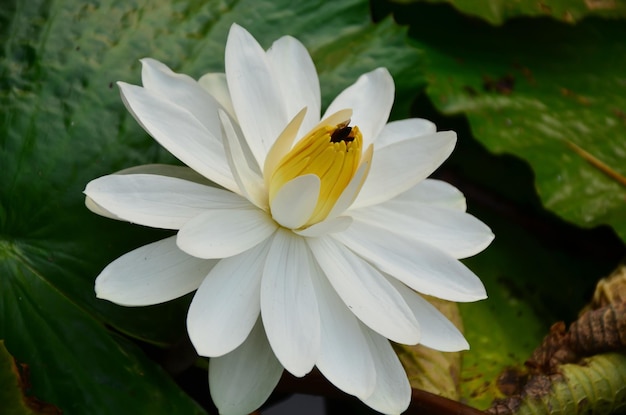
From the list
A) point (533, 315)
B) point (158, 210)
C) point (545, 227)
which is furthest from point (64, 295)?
point (545, 227)

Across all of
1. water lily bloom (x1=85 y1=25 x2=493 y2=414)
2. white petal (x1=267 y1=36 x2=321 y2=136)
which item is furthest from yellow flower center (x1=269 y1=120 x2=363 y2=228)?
white petal (x1=267 y1=36 x2=321 y2=136)

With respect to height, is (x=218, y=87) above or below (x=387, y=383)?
above

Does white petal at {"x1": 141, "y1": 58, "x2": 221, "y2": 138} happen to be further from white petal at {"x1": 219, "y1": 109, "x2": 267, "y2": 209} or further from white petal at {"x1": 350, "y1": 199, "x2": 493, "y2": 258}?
white petal at {"x1": 350, "y1": 199, "x2": 493, "y2": 258}

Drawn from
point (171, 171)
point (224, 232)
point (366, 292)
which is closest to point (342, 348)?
point (366, 292)

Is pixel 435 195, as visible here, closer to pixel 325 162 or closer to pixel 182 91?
Result: pixel 325 162

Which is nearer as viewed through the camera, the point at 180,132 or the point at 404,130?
the point at 180,132

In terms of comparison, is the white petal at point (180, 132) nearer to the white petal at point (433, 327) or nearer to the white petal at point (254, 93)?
the white petal at point (254, 93)

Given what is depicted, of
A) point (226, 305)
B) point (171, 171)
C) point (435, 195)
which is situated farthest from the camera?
point (435, 195)

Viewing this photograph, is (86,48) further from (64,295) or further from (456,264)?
(456,264)

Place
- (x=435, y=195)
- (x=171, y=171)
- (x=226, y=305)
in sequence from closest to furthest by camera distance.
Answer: (x=226, y=305) → (x=171, y=171) → (x=435, y=195)
